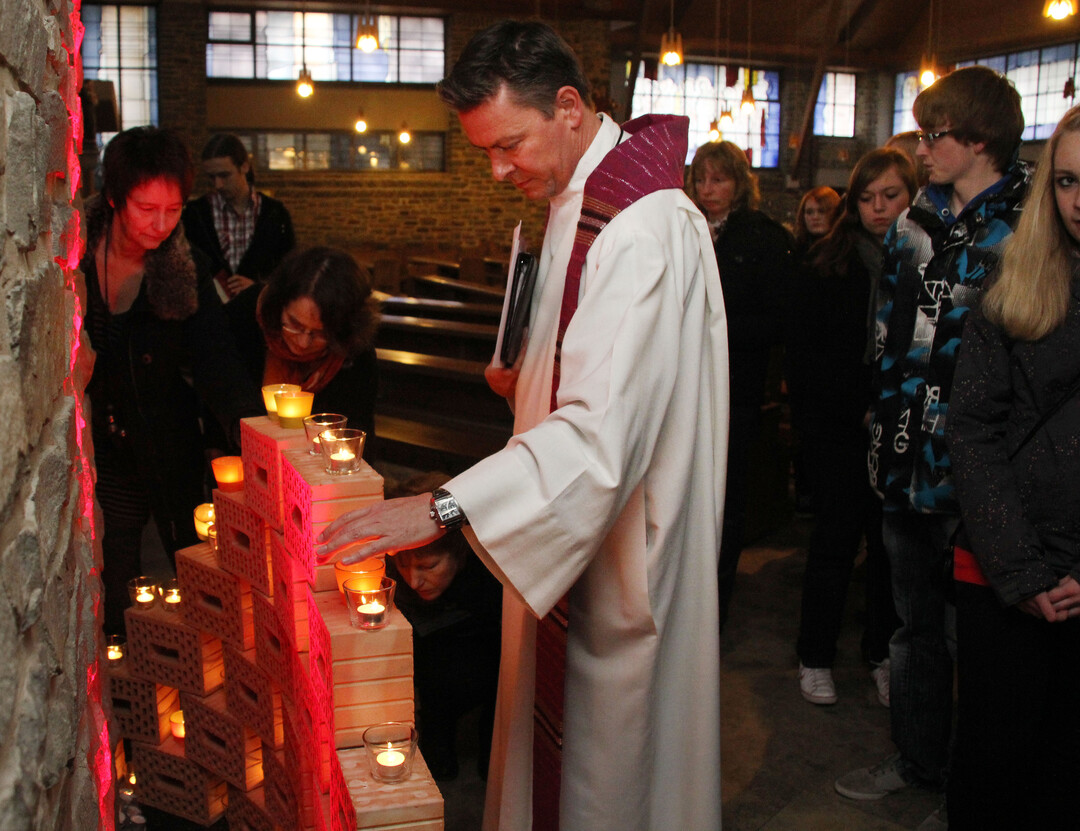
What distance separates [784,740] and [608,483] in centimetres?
174

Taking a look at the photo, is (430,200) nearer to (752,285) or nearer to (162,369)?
(752,285)

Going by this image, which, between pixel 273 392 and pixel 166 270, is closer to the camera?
pixel 273 392

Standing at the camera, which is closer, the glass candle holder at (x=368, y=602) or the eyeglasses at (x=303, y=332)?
the glass candle holder at (x=368, y=602)

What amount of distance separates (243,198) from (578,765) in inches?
114

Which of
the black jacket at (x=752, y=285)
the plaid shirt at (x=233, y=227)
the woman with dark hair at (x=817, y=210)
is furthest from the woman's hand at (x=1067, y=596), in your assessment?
the plaid shirt at (x=233, y=227)

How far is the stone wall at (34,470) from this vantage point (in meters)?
0.72

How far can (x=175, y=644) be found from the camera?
7.57 feet

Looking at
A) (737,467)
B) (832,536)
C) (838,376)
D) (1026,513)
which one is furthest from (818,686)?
(1026,513)

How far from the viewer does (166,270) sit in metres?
2.45

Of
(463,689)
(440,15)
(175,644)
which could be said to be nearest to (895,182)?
(463,689)

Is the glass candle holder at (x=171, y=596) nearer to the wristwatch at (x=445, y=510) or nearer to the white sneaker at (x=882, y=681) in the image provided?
the wristwatch at (x=445, y=510)

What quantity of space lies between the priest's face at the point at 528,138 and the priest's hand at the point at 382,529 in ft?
1.85

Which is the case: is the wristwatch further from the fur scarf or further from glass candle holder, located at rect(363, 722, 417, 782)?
the fur scarf

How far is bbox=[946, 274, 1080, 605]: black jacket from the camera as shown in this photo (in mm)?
1790
